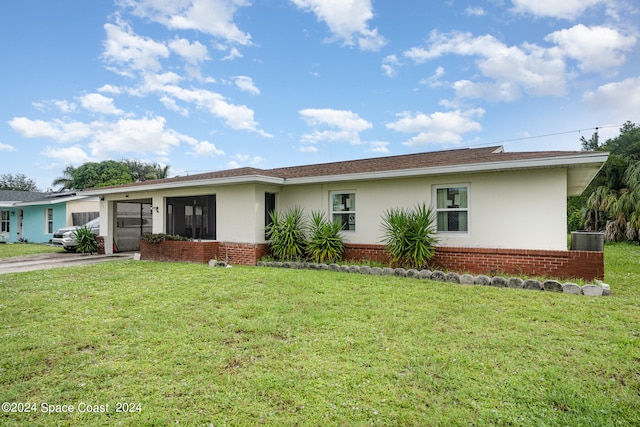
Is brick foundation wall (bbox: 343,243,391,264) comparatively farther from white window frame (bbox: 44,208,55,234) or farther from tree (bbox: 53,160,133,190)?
tree (bbox: 53,160,133,190)

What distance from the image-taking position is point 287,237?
1002cm

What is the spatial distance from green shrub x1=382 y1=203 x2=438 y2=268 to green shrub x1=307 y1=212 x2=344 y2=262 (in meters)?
1.60

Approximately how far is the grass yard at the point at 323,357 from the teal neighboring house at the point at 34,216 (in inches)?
624

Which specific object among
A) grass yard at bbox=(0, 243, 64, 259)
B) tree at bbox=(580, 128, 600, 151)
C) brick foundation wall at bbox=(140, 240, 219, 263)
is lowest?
grass yard at bbox=(0, 243, 64, 259)

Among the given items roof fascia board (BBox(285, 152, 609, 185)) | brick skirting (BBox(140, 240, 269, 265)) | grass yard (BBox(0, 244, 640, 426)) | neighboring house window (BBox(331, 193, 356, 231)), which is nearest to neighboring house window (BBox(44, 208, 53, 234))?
brick skirting (BBox(140, 240, 269, 265))

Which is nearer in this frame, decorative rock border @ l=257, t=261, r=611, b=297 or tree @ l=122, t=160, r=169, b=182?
decorative rock border @ l=257, t=261, r=611, b=297

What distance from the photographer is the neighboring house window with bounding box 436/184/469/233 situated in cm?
847

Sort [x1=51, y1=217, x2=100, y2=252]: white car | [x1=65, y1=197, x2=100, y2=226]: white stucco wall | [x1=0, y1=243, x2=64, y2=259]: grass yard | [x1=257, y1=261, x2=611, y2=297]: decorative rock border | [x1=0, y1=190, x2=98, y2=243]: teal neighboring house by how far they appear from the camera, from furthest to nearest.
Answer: [x1=0, y1=190, x2=98, y2=243]: teal neighboring house
[x1=65, y1=197, x2=100, y2=226]: white stucco wall
[x1=51, y1=217, x2=100, y2=252]: white car
[x1=0, y1=243, x2=64, y2=259]: grass yard
[x1=257, y1=261, x2=611, y2=297]: decorative rock border

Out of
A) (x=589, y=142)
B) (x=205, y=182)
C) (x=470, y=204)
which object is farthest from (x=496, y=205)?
(x=589, y=142)

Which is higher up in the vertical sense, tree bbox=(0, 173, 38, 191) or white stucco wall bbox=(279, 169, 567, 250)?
tree bbox=(0, 173, 38, 191)

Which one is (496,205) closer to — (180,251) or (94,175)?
(180,251)

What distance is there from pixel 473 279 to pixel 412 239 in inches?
64.6

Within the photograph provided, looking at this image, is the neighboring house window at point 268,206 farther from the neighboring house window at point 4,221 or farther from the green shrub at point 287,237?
the neighboring house window at point 4,221

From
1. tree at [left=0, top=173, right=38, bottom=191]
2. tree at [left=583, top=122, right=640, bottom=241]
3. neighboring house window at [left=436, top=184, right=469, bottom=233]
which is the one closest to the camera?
neighboring house window at [left=436, top=184, right=469, bottom=233]
